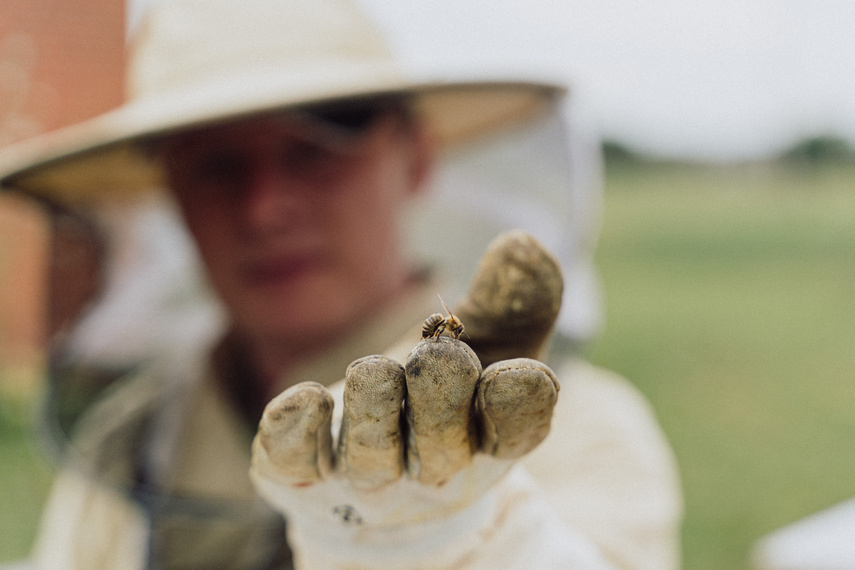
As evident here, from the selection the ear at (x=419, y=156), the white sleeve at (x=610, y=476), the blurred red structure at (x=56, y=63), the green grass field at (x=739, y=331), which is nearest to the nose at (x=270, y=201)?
the ear at (x=419, y=156)

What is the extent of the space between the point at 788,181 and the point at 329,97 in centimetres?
1234

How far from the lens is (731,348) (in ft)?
15.8

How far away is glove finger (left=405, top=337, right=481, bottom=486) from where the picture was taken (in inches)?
12.9

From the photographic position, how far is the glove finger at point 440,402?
0.33 metres

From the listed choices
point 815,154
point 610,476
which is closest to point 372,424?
point 610,476

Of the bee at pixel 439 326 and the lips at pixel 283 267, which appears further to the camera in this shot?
the lips at pixel 283 267

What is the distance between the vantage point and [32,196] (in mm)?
1267

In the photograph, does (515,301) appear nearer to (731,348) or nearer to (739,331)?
(731,348)

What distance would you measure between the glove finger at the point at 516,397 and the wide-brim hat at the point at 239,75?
676mm

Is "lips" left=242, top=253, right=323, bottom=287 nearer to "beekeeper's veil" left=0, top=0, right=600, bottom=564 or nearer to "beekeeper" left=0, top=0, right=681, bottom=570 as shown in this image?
"beekeeper" left=0, top=0, right=681, bottom=570

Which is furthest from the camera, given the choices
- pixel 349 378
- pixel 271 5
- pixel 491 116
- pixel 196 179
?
pixel 491 116

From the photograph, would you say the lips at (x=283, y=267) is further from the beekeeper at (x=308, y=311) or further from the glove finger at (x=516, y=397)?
the glove finger at (x=516, y=397)

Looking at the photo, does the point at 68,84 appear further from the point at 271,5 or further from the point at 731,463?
the point at 731,463

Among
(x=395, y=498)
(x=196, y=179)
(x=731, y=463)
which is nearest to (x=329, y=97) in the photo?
(x=196, y=179)
